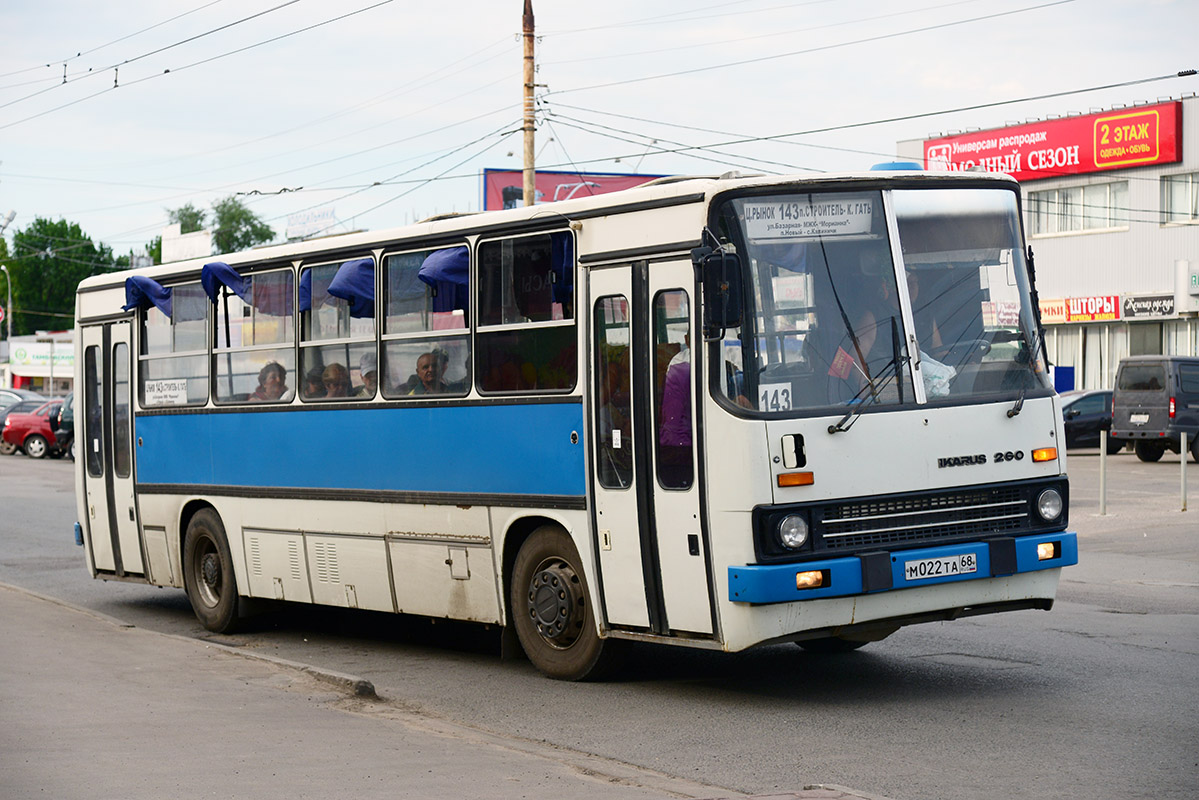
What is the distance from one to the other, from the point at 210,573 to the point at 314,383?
2.43m

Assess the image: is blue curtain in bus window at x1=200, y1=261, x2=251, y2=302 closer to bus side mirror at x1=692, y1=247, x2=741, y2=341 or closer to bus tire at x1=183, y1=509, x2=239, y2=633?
bus tire at x1=183, y1=509, x2=239, y2=633

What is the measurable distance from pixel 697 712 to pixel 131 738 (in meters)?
3.04

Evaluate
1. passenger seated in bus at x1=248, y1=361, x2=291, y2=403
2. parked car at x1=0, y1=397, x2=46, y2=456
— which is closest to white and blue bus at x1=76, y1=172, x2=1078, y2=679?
passenger seated in bus at x1=248, y1=361, x2=291, y2=403

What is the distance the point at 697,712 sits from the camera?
29.5ft

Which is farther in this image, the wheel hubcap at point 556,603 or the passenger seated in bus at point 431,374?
the passenger seated in bus at point 431,374

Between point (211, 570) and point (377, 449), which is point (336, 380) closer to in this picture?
point (377, 449)

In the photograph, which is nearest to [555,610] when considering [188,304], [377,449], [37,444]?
[377,449]

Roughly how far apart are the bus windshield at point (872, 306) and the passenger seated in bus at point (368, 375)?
12.1 ft

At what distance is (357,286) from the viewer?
11.8 m

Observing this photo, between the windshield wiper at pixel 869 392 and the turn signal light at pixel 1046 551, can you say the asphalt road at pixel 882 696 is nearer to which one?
the turn signal light at pixel 1046 551

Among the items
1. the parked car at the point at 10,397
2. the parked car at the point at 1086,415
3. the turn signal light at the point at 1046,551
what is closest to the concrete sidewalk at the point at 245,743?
the turn signal light at the point at 1046,551

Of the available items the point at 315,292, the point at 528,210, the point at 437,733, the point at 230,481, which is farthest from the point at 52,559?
the point at 437,733

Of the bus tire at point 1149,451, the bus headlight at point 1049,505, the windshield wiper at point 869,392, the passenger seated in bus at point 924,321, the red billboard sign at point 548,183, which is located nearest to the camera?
the windshield wiper at point 869,392

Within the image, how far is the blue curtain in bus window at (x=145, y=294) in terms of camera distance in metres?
14.4
